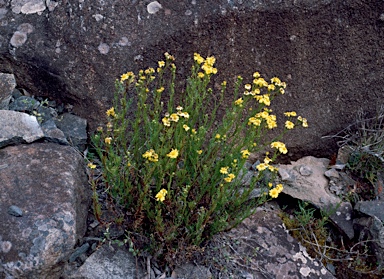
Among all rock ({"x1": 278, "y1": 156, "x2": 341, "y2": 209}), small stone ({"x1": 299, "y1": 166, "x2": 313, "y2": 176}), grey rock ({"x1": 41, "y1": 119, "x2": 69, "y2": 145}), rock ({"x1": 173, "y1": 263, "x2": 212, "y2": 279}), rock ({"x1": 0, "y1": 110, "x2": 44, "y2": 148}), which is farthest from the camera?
small stone ({"x1": 299, "y1": 166, "x2": 313, "y2": 176})

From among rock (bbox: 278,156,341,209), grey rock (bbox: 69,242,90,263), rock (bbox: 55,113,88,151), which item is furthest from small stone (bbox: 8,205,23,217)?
rock (bbox: 278,156,341,209)

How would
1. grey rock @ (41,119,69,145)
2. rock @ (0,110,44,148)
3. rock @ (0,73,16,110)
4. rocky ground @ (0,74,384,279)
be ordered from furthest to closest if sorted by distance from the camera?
rock @ (0,73,16,110), grey rock @ (41,119,69,145), rock @ (0,110,44,148), rocky ground @ (0,74,384,279)

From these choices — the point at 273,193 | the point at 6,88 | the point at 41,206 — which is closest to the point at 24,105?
the point at 6,88

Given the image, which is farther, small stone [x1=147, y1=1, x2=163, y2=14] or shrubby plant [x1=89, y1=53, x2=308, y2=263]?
small stone [x1=147, y1=1, x2=163, y2=14]

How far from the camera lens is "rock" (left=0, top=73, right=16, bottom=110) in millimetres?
3149

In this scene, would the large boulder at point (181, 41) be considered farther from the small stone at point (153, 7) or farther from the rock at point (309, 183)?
the rock at point (309, 183)

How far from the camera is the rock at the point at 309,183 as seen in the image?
3.46 meters

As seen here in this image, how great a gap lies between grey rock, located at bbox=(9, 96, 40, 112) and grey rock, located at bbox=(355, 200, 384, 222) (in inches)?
90.0

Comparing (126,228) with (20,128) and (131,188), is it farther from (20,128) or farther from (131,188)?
(20,128)

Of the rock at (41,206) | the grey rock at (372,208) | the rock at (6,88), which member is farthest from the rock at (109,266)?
the grey rock at (372,208)

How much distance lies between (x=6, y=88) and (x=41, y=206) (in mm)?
1100

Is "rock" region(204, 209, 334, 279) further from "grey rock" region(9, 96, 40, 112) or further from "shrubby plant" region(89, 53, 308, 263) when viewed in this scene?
"grey rock" region(9, 96, 40, 112)

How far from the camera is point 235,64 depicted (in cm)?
350

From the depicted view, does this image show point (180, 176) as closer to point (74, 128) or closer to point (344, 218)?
point (74, 128)
